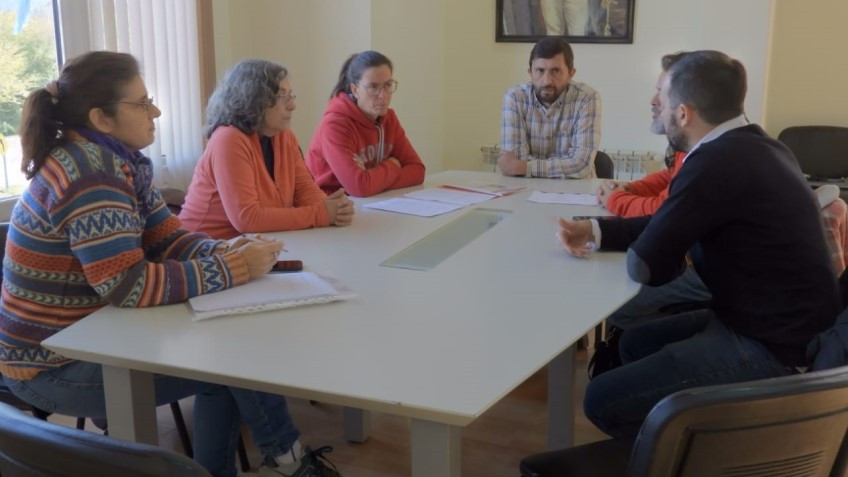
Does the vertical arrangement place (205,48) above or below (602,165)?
above

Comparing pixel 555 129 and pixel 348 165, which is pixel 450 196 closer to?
pixel 348 165

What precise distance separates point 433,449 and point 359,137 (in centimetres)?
207

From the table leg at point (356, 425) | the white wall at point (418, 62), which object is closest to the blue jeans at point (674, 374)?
the table leg at point (356, 425)

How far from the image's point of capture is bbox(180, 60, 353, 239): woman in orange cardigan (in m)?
2.41

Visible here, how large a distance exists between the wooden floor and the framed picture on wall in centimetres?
270

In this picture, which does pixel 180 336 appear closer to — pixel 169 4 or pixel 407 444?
pixel 407 444

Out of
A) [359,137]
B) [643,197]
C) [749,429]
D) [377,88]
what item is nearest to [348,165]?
[359,137]

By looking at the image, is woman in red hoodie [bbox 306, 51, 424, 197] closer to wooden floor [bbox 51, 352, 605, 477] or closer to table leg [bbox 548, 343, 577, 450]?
wooden floor [bbox 51, 352, 605, 477]

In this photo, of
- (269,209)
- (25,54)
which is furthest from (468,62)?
(269,209)

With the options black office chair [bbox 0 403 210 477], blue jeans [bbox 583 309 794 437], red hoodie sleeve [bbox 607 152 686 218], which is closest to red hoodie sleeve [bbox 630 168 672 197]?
red hoodie sleeve [bbox 607 152 686 218]

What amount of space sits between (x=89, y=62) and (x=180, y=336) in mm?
681

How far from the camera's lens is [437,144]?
5.45 metres

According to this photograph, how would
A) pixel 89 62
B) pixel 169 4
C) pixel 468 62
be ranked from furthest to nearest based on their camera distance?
pixel 468 62 < pixel 169 4 < pixel 89 62

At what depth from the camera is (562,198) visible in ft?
9.96
